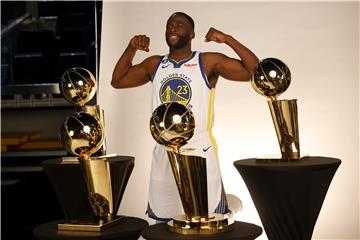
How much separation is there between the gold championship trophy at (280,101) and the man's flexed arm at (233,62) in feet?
1.02

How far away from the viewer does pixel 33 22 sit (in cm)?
374

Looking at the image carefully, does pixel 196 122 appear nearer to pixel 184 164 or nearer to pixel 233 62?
pixel 233 62

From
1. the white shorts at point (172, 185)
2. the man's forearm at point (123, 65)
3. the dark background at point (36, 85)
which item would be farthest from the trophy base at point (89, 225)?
the dark background at point (36, 85)

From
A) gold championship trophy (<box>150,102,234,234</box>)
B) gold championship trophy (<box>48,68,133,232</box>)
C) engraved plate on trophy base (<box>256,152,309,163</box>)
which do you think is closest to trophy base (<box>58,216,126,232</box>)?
gold championship trophy (<box>48,68,133,232</box>)

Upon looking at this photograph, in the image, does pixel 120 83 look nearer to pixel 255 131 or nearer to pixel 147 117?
pixel 147 117

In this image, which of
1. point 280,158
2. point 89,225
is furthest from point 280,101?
point 89,225

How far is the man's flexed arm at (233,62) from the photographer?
1.85 metres

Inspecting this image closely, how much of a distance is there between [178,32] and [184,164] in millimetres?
739

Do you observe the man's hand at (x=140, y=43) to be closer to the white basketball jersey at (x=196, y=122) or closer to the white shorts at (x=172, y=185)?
the white basketball jersey at (x=196, y=122)

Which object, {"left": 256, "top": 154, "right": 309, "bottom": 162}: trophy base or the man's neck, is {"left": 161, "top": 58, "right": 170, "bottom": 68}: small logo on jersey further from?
{"left": 256, "top": 154, "right": 309, "bottom": 162}: trophy base

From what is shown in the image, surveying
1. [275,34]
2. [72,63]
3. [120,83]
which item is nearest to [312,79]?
[275,34]

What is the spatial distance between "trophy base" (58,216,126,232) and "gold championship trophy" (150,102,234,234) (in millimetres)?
127

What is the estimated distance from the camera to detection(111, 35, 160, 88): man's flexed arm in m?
1.93

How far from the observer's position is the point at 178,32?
1849 mm
